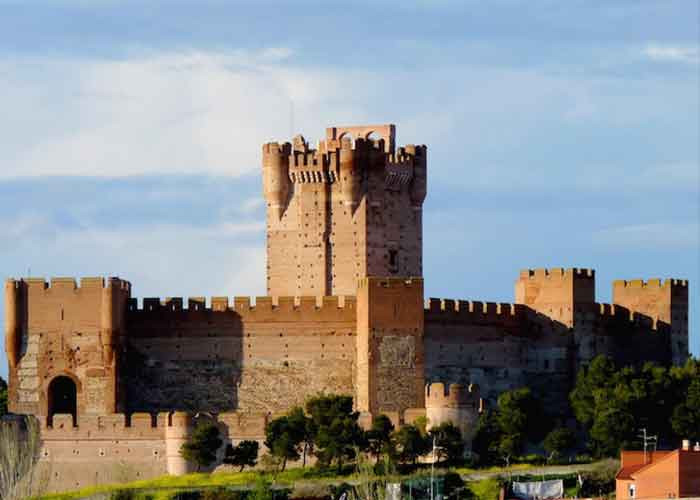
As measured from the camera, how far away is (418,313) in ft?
322

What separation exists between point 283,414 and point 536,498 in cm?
900

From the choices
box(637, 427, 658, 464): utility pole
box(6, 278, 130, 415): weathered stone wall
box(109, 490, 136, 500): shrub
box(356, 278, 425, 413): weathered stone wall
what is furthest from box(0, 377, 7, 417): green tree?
box(637, 427, 658, 464): utility pole

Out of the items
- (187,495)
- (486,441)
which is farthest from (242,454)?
(486,441)

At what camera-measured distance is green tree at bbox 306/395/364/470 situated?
94.5 meters

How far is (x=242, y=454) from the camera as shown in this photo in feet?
313

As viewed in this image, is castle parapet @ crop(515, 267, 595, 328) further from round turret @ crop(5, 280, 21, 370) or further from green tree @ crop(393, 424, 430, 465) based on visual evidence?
round turret @ crop(5, 280, 21, 370)

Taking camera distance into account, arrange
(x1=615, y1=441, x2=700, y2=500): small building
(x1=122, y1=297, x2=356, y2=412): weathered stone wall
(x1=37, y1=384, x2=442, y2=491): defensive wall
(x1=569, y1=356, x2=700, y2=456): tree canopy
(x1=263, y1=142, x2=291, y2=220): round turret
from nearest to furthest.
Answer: (x1=615, y1=441, x2=700, y2=500): small building → (x1=37, y1=384, x2=442, y2=491): defensive wall → (x1=569, y1=356, x2=700, y2=456): tree canopy → (x1=122, y1=297, x2=356, y2=412): weathered stone wall → (x1=263, y1=142, x2=291, y2=220): round turret

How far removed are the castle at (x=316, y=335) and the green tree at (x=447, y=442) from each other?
23.8 inches

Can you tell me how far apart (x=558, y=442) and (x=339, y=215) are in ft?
38.5

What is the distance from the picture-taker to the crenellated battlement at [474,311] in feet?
329

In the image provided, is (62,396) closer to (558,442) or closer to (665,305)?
(558,442)

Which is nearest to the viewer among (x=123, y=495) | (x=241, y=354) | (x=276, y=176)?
(x=123, y=495)

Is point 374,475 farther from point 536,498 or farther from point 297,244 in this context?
point 297,244

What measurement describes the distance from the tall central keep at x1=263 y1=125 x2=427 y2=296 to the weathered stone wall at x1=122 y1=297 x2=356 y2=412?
341 cm
